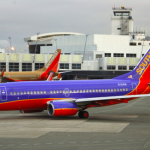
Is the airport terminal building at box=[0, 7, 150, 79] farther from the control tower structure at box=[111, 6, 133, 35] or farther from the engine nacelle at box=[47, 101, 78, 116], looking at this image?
the engine nacelle at box=[47, 101, 78, 116]

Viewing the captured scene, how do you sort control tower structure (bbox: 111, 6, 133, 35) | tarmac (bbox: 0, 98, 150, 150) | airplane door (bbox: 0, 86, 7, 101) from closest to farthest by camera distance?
tarmac (bbox: 0, 98, 150, 150)
airplane door (bbox: 0, 86, 7, 101)
control tower structure (bbox: 111, 6, 133, 35)

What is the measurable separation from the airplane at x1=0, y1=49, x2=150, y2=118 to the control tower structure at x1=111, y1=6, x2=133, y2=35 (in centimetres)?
12592

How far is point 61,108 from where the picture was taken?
95.3 feet

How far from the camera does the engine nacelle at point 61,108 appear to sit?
1137 inches

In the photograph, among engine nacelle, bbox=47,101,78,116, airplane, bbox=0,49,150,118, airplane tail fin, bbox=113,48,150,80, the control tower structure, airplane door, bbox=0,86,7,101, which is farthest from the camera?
the control tower structure

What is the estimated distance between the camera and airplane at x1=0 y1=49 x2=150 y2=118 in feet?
96.9

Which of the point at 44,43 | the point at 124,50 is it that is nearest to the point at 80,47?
the point at 124,50

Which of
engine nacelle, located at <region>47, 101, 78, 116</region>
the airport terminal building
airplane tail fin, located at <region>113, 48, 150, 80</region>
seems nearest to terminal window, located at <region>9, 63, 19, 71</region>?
the airport terminal building

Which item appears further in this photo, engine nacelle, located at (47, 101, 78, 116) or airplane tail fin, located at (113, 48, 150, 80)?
airplane tail fin, located at (113, 48, 150, 80)

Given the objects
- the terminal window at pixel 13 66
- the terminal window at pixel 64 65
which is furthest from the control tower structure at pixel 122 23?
the terminal window at pixel 13 66

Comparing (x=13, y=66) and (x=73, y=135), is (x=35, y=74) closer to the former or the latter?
(x=13, y=66)

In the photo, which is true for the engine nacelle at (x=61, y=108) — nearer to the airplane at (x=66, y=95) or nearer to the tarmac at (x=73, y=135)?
the airplane at (x=66, y=95)

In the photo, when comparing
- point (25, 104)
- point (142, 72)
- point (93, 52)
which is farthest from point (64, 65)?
point (25, 104)

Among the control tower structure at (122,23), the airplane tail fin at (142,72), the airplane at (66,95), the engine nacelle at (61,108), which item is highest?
the control tower structure at (122,23)
